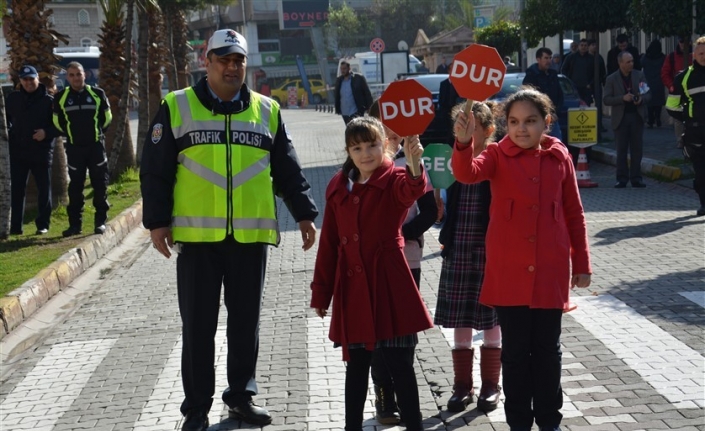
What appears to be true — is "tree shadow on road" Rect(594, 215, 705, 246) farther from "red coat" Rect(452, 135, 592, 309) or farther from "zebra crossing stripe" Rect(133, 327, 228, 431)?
"red coat" Rect(452, 135, 592, 309)

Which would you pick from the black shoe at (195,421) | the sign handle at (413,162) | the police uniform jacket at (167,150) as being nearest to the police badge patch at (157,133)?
the police uniform jacket at (167,150)

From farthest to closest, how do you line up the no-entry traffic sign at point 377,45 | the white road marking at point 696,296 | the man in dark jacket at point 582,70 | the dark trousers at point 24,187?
the no-entry traffic sign at point 377,45 < the man in dark jacket at point 582,70 < the dark trousers at point 24,187 < the white road marking at point 696,296

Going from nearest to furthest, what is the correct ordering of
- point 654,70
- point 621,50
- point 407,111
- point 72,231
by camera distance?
point 407,111 → point 72,231 → point 621,50 → point 654,70

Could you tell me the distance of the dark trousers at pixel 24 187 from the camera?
13.1 meters

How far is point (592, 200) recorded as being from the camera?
1471 cm

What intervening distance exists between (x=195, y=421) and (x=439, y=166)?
75.6 inches

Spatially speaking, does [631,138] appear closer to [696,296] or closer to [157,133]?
[696,296]

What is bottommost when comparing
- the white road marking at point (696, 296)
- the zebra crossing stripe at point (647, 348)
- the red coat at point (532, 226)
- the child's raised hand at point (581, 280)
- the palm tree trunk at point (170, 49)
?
the zebra crossing stripe at point (647, 348)

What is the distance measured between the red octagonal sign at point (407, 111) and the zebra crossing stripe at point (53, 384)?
2.74m

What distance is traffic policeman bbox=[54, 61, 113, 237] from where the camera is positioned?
41.0ft

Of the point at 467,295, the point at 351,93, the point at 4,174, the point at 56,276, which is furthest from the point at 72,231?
the point at 351,93

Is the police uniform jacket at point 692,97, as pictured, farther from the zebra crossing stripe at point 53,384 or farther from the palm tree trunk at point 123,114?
the palm tree trunk at point 123,114

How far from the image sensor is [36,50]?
51.0ft

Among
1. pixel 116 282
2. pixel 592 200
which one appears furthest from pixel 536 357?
pixel 592 200
